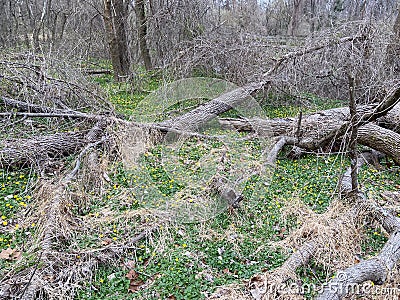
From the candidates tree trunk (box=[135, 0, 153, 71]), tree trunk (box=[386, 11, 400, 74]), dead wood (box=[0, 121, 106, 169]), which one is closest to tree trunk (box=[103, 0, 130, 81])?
tree trunk (box=[135, 0, 153, 71])

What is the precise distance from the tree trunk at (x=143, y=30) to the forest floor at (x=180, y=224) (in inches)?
188

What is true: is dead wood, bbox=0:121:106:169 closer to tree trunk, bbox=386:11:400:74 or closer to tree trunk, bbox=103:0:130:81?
tree trunk, bbox=103:0:130:81

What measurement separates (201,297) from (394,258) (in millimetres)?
1495

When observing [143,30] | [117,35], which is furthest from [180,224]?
[143,30]

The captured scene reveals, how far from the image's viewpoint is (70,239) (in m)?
2.98

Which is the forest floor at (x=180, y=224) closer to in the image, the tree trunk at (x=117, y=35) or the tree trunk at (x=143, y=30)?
the tree trunk at (x=117, y=35)

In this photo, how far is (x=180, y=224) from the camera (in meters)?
3.31

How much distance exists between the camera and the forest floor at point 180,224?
2699 mm

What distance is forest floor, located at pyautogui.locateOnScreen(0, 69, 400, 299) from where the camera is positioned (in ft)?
8.86

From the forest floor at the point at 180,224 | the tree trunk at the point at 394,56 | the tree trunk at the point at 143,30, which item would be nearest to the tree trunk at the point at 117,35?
the tree trunk at the point at 143,30

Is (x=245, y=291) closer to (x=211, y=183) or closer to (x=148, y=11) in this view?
(x=211, y=183)

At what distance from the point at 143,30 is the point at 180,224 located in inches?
258

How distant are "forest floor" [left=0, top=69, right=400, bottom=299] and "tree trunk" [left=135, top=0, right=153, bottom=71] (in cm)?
478

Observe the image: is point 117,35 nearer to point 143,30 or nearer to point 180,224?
point 143,30
